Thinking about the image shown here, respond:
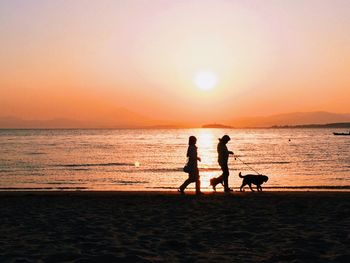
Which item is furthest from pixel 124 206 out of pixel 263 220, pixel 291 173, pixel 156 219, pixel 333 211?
pixel 291 173

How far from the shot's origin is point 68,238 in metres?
8.31

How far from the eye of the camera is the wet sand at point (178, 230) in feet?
23.0

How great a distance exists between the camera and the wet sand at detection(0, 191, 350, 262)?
702cm

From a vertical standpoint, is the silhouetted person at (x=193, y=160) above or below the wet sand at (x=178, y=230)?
above

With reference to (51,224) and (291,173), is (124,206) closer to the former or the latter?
(51,224)

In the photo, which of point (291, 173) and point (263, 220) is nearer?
point (263, 220)

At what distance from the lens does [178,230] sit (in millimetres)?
9047

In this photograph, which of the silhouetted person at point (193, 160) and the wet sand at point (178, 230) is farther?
the silhouetted person at point (193, 160)

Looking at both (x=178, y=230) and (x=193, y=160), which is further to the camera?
(x=193, y=160)

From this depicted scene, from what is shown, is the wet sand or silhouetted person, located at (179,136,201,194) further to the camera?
silhouetted person, located at (179,136,201,194)

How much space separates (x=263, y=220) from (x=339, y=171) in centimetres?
2597

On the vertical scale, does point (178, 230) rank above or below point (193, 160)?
below

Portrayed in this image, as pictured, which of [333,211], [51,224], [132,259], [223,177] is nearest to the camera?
[132,259]

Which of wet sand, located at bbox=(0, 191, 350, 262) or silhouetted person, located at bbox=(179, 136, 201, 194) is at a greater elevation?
silhouetted person, located at bbox=(179, 136, 201, 194)
